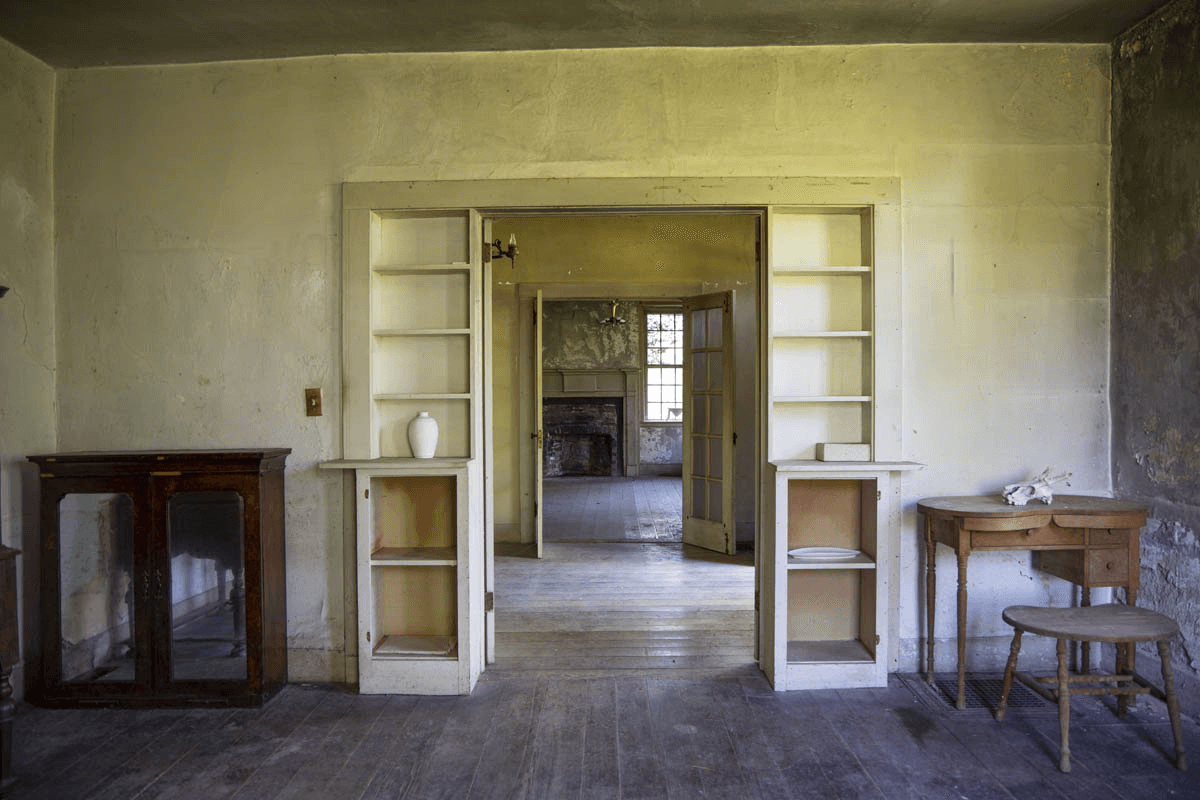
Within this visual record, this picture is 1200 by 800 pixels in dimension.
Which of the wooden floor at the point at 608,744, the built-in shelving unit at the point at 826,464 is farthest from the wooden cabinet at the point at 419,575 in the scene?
the built-in shelving unit at the point at 826,464

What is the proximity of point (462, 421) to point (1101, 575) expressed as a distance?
9.58ft

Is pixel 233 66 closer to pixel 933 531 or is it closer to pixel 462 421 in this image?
pixel 462 421

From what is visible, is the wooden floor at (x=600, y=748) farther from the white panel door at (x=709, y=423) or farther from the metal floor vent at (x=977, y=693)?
the white panel door at (x=709, y=423)

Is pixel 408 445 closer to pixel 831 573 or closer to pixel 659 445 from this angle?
pixel 831 573

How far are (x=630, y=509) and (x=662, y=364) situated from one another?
177 inches

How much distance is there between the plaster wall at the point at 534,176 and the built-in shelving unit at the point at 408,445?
165 millimetres

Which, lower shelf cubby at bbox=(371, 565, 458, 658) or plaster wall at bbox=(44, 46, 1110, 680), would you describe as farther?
Answer: lower shelf cubby at bbox=(371, 565, 458, 658)

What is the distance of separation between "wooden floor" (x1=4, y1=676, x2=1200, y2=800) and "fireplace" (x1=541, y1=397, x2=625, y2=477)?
30.6 ft

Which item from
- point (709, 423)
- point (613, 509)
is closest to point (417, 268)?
point (709, 423)

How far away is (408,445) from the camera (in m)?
3.50

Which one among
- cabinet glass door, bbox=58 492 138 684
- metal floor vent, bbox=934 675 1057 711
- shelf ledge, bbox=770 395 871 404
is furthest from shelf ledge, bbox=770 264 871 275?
cabinet glass door, bbox=58 492 138 684

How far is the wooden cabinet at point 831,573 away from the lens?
3242mm

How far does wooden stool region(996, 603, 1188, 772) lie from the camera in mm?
2562

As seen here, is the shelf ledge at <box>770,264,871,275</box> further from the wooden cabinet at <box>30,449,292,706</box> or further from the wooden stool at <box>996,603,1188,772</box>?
the wooden cabinet at <box>30,449,292,706</box>
